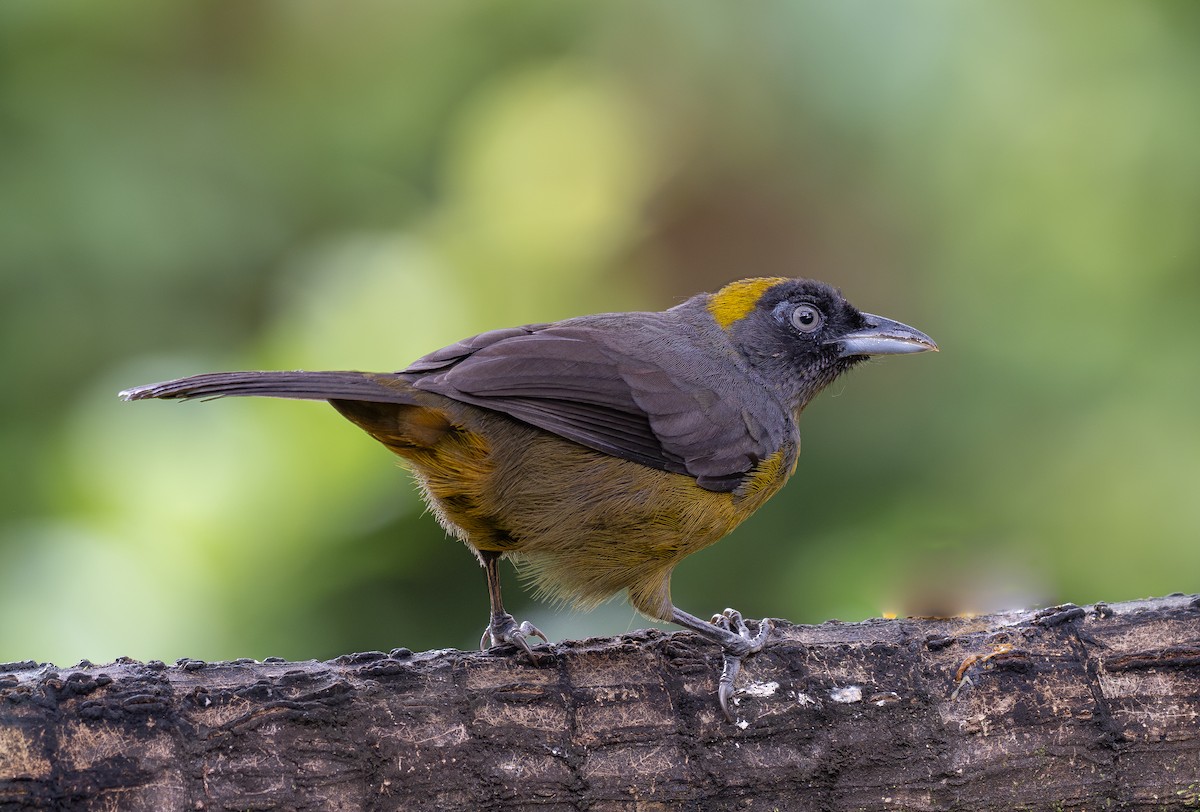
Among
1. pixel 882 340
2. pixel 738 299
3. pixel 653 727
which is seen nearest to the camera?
pixel 653 727

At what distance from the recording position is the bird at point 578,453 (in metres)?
2.98

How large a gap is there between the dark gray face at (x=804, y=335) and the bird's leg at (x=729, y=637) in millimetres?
853

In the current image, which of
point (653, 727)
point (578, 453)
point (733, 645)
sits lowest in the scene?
point (653, 727)

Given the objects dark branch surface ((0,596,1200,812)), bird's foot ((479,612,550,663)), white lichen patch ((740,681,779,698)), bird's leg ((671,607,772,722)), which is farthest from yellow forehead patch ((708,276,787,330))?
white lichen patch ((740,681,779,698))

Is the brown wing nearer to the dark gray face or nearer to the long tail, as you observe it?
the long tail

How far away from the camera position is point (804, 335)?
3.75 metres

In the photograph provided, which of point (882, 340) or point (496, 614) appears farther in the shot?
point (882, 340)

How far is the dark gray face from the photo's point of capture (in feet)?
12.2

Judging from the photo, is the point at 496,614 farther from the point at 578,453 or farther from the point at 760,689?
the point at 760,689

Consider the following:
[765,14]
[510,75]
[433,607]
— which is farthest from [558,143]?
[433,607]

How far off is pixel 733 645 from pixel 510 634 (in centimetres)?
51

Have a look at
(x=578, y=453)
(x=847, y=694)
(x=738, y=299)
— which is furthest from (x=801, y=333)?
(x=847, y=694)

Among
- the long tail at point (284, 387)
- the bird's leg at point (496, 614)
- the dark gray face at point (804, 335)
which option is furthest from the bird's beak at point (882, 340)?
the long tail at point (284, 387)

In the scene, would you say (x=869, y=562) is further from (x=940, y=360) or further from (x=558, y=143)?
(x=558, y=143)
